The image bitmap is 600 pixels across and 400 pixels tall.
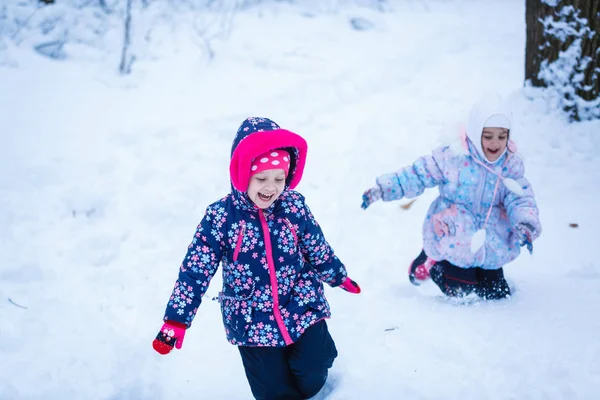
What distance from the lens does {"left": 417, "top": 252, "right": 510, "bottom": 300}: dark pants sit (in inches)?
127

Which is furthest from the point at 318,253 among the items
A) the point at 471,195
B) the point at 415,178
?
the point at 471,195

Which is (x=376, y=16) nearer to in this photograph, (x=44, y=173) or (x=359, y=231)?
(x=359, y=231)

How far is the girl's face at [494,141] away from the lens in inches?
115

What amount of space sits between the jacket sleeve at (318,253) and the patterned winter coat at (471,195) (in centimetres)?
79

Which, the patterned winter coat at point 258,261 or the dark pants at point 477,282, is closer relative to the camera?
the patterned winter coat at point 258,261

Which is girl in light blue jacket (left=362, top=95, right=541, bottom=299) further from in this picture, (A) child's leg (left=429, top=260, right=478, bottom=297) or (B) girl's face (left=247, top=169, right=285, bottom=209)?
(B) girl's face (left=247, top=169, right=285, bottom=209)

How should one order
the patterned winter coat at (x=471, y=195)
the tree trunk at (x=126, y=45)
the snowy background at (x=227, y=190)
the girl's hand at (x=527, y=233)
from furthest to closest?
the tree trunk at (x=126, y=45)
the patterned winter coat at (x=471, y=195)
the girl's hand at (x=527, y=233)
the snowy background at (x=227, y=190)

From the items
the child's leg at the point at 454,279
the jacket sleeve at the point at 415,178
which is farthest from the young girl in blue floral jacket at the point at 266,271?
the child's leg at the point at 454,279

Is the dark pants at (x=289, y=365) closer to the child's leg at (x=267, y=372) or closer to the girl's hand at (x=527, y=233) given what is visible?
the child's leg at (x=267, y=372)

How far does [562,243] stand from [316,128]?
2.68 meters

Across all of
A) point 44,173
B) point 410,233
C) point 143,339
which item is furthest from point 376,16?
point 143,339

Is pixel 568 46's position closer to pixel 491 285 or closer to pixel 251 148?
pixel 491 285

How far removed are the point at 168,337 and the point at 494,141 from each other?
81.7 inches

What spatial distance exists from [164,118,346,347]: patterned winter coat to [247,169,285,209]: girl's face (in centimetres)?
4
